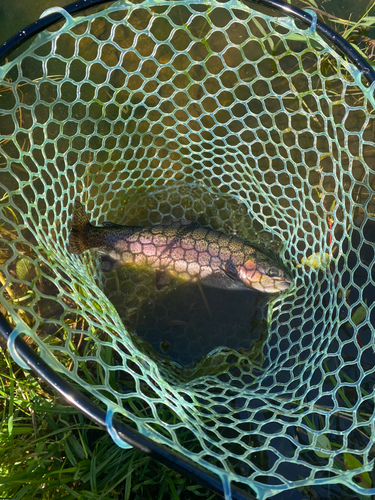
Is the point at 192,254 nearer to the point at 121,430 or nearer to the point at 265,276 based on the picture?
the point at 265,276

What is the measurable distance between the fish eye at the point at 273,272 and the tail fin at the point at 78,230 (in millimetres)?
1532

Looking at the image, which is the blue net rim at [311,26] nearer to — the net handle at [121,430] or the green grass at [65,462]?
the net handle at [121,430]

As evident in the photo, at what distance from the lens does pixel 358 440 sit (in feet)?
9.49

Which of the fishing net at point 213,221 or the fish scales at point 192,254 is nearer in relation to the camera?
the fishing net at point 213,221

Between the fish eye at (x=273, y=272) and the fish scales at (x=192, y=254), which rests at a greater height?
the fish scales at (x=192, y=254)

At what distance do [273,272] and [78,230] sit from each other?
1.62 m

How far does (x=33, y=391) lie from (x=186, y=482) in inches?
53.3

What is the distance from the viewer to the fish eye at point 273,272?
3068mm

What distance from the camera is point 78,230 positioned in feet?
9.80

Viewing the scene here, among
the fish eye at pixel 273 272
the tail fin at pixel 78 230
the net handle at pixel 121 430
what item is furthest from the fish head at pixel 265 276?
the net handle at pixel 121 430

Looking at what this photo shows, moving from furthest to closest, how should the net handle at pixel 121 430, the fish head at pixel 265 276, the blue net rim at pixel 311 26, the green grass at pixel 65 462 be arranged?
the fish head at pixel 265 276, the green grass at pixel 65 462, the blue net rim at pixel 311 26, the net handle at pixel 121 430

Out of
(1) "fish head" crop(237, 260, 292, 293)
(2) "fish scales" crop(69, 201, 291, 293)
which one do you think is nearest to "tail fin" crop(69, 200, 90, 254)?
(2) "fish scales" crop(69, 201, 291, 293)

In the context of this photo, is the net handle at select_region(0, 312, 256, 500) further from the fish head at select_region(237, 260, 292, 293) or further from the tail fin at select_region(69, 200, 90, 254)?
the fish head at select_region(237, 260, 292, 293)

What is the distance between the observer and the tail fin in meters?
2.95
